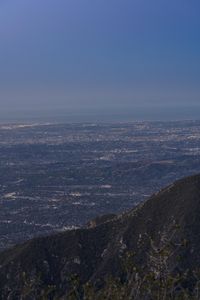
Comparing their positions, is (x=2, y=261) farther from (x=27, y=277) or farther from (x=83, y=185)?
(x=83, y=185)

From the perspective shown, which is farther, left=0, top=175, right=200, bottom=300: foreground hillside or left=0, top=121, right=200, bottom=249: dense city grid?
left=0, top=121, right=200, bottom=249: dense city grid

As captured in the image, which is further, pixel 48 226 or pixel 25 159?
pixel 25 159

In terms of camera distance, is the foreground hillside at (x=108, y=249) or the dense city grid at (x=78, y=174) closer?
the foreground hillside at (x=108, y=249)

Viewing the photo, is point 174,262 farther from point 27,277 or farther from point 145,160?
point 145,160

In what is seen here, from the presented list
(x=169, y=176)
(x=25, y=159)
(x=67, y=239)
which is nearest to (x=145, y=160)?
(x=169, y=176)

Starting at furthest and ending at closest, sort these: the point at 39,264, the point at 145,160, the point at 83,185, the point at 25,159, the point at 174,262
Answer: the point at 25,159
the point at 145,160
the point at 83,185
the point at 39,264
the point at 174,262

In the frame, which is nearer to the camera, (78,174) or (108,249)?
(108,249)

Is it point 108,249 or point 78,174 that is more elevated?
point 108,249

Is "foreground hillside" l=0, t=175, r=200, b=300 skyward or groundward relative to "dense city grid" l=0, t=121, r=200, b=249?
skyward

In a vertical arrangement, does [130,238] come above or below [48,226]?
above

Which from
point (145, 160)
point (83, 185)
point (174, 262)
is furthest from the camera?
point (145, 160)

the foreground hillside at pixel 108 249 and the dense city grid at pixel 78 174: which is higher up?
the foreground hillside at pixel 108 249
